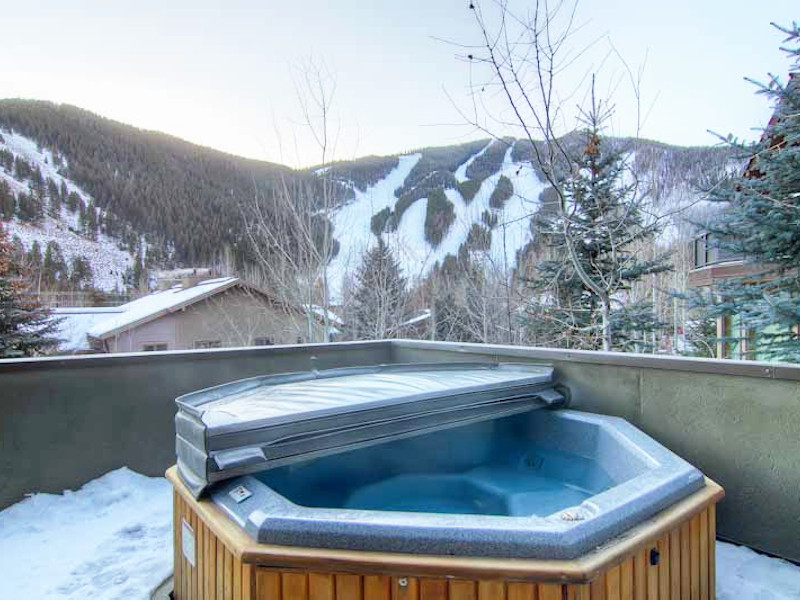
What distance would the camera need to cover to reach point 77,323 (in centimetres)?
1153

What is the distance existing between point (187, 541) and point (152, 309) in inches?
410

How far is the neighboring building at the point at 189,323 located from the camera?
10.6 m

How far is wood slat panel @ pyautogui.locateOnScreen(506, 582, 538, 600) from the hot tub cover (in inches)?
36.9

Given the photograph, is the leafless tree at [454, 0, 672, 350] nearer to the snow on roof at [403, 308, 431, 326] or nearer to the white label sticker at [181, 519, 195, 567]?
the white label sticker at [181, 519, 195, 567]

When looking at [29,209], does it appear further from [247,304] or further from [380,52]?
[380,52]

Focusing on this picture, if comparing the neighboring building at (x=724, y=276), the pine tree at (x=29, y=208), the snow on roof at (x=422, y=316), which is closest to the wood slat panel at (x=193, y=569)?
the neighboring building at (x=724, y=276)

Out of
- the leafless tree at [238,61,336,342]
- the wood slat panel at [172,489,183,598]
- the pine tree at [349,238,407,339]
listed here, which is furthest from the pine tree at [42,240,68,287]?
the wood slat panel at [172,489,183,598]

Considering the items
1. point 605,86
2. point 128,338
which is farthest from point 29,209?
point 605,86

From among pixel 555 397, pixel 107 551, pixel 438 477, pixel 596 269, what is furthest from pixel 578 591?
pixel 596 269

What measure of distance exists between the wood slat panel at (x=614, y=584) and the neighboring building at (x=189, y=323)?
938 cm

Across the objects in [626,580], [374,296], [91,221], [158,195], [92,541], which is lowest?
[92,541]

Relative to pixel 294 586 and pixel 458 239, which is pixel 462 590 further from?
pixel 458 239

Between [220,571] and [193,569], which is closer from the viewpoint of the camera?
[220,571]

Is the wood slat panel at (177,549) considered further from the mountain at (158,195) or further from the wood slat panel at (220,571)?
the mountain at (158,195)
